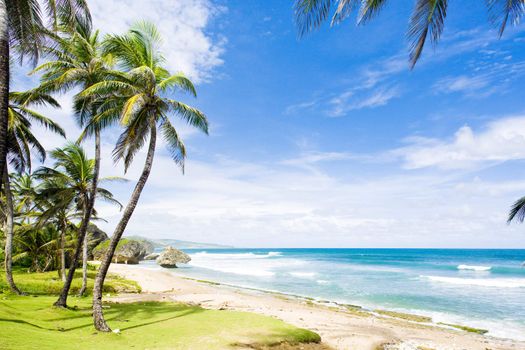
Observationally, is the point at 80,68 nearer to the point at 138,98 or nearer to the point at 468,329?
the point at 138,98

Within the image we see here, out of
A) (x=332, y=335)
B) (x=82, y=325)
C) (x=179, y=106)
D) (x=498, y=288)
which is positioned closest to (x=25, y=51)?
(x=179, y=106)

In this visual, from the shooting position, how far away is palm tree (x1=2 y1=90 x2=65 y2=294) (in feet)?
49.8

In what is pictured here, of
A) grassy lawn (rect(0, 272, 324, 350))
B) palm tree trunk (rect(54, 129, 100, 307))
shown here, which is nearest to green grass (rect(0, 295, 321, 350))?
grassy lawn (rect(0, 272, 324, 350))

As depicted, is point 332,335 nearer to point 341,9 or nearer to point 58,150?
point 341,9

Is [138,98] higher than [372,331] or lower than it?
higher

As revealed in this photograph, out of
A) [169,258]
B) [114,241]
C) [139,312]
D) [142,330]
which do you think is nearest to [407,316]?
[139,312]

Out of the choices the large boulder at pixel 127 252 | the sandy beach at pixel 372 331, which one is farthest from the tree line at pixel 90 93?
the large boulder at pixel 127 252

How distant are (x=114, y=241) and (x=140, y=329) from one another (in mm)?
2854

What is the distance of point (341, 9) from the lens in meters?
6.79

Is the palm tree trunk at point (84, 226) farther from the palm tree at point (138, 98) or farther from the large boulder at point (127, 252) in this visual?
the large boulder at point (127, 252)

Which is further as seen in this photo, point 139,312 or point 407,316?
point 407,316

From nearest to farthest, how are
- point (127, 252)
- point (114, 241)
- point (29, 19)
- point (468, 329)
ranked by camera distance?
point (29, 19) → point (114, 241) → point (468, 329) → point (127, 252)

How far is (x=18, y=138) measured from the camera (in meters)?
17.4

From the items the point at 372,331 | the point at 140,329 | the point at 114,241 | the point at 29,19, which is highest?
the point at 29,19
